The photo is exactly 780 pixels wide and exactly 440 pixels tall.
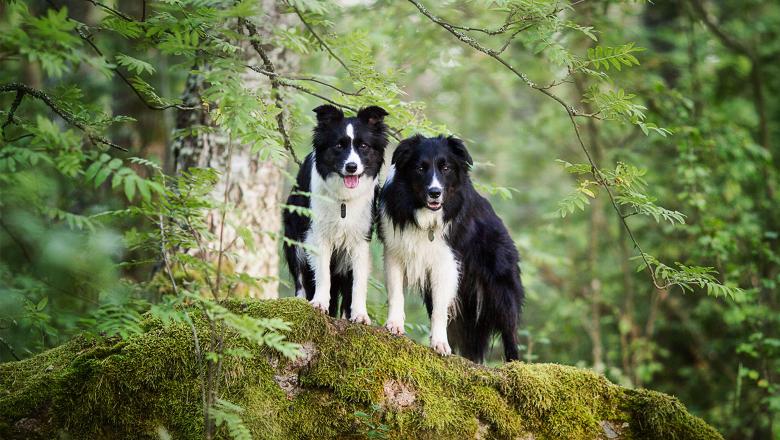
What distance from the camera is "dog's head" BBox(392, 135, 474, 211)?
4.91 m

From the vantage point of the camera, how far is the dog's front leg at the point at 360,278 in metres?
4.87

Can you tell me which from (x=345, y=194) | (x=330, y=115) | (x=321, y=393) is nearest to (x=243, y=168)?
(x=330, y=115)

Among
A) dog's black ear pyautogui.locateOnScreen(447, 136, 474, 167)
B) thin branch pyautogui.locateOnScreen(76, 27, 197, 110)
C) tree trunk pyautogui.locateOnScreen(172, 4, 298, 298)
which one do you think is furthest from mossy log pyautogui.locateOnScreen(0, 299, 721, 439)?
tree trunk pyautogui.locateOnScreen(172, 4, 298, 298)

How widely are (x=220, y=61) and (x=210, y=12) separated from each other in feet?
1.45

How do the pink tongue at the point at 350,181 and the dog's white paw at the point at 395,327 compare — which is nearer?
the dog's white paw at the point at 395,327

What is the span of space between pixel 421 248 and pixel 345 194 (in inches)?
29.3

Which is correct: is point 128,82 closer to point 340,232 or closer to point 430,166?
point 340,232

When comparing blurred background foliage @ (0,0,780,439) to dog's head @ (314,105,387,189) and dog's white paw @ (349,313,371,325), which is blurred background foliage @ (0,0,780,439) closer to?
dog's head @ (314,105,387,189)

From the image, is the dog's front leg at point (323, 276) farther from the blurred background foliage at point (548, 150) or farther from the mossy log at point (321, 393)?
the blurred background foliage at point (548, 150)

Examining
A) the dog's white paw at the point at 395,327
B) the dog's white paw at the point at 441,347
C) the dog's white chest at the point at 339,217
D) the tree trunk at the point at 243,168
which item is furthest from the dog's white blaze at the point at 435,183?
the tree trunk at the point at 243,168

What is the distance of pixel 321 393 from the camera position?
3967 millimetres

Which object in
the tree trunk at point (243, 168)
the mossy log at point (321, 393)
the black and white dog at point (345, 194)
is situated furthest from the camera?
the tree trunk at point (243, 168)

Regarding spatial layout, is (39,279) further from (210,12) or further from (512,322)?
(512,322)

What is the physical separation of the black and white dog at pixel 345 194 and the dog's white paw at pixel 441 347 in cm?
53
